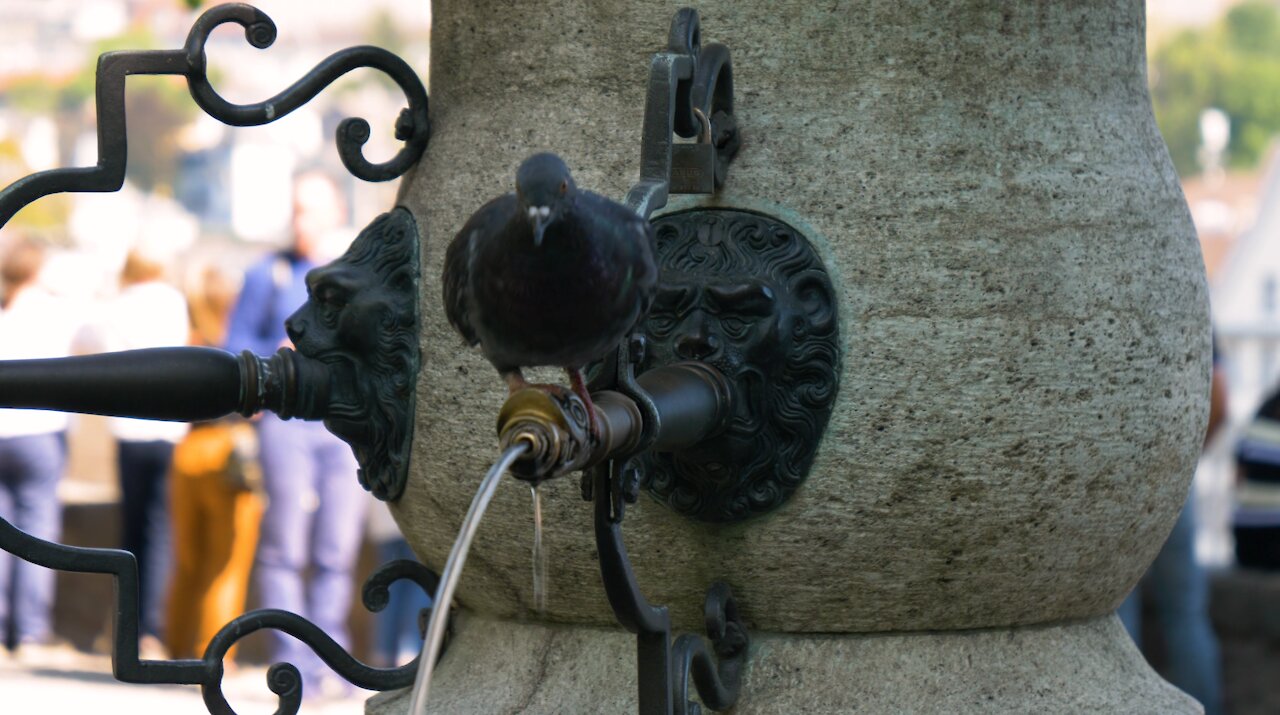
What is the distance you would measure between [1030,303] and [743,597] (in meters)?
0.53

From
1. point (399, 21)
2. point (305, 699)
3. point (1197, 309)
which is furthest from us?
point (399, 21)

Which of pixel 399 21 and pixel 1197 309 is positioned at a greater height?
pixel 1197 309

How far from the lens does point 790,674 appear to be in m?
2.23

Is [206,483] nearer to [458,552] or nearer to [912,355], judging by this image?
[912,355]

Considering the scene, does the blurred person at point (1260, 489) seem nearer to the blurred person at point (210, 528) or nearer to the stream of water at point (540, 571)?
the blurred person at point (210, 528)

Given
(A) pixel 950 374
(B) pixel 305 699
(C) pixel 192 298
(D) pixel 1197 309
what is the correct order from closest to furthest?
(A) pixel 950 374 < (D) pixel 1197 309 < (B) pixel 305 699 < (C) pixel 192 298

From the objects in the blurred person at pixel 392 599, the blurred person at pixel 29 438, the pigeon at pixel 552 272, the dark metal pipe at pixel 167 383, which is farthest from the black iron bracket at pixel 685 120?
the blurred person at pixel 29 438

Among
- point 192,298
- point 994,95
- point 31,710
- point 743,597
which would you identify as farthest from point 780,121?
point 192,298

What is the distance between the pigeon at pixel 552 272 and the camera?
5.55 feet

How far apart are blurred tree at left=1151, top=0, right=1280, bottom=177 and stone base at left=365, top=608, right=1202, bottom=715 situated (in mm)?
41929

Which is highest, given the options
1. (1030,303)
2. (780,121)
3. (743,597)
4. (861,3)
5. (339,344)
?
(861,3)

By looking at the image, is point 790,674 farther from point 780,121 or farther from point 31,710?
point 31,710

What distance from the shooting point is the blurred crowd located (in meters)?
5.58

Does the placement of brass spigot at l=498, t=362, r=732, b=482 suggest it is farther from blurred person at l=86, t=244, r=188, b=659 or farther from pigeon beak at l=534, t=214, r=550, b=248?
blurred person at l=86, t=244, r=188, b=659
